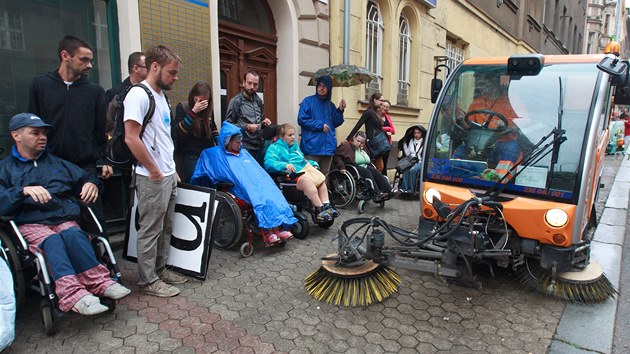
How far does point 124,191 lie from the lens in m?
4.39

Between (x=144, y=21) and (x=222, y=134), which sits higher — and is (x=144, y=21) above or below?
above

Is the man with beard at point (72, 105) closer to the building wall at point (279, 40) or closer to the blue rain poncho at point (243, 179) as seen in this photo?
the blue rain poncho at point (243, 179)

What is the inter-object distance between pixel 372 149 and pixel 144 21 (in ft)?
12.5

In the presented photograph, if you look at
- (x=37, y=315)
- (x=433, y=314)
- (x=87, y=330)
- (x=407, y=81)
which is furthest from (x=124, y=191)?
(x=407, y=81)

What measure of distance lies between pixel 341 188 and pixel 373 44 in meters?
3.95

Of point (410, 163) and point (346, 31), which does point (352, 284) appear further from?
point (346, 31)

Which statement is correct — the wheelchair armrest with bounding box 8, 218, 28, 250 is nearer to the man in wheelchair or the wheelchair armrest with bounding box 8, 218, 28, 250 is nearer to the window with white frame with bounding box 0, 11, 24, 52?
the man in wheelchair

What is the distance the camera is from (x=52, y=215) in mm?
2812

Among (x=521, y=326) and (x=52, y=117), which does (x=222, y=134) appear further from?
(x=521, y=326)

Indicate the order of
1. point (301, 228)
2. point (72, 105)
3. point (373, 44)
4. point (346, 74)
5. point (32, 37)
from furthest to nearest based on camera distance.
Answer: point (373, 44) < point (346, 74) < point (301, 228) < point (32, 37) < point (72, 105)

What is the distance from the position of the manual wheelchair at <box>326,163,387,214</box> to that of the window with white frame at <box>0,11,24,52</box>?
403 centimetres

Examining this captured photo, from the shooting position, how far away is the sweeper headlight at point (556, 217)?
9.59 ft

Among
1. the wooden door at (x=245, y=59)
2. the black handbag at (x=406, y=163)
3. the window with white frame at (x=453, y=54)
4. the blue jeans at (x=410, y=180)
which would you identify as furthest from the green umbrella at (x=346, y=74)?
the window with white frame at (x=453, y=54)

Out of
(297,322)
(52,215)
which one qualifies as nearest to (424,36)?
(297,322)
